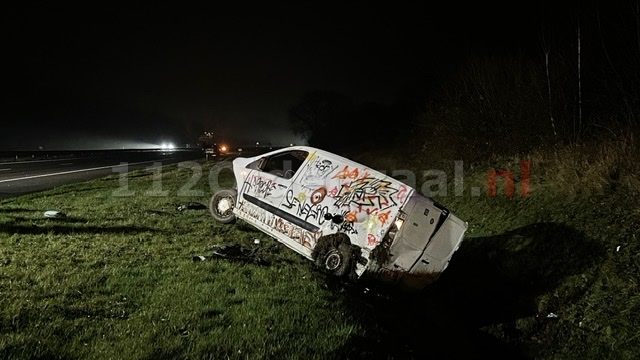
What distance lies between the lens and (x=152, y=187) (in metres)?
13.5

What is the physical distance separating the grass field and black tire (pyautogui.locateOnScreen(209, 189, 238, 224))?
0.68ft

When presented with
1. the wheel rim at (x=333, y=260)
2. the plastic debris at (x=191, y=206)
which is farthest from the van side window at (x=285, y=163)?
the plastic debris at (x=191, y=206)

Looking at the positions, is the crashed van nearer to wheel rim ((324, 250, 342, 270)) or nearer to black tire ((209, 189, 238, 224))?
wheel rim ((324, 250, 342, 270))

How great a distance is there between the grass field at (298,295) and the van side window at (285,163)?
4.62 ft

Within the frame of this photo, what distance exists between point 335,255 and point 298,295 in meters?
0.93

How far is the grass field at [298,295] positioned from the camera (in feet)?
11.9

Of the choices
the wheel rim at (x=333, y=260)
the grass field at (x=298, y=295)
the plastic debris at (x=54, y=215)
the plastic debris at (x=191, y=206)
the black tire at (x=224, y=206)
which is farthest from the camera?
the plastic debris at (x=191, y=206)

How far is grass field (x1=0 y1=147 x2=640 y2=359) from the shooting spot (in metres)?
3.63

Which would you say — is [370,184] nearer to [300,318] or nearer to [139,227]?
[300,318]

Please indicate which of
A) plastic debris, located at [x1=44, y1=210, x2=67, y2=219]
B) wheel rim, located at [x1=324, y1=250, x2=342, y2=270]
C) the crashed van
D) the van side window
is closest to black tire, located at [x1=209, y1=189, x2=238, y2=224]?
the van side window

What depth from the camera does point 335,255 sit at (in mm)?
5539

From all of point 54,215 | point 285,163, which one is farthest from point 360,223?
point 54,215

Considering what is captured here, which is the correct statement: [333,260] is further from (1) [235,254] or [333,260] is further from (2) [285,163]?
(2) [285,163]

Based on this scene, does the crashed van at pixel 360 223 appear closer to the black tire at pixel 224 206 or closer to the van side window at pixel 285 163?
the van side window at pixel 285 163
